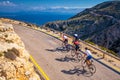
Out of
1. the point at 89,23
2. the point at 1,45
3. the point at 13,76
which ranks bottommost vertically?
the point at 89,23

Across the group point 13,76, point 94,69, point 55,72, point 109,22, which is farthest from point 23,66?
point 109,22

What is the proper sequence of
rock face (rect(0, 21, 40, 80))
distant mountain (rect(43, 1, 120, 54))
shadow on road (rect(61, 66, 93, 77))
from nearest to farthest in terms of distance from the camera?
rock face (rect(0, 21, 40, 80)), shadow on road (rect(61, 66, 93, 77)), distant mountain (rect(43, 1, 120, 54))

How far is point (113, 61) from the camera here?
782 inches

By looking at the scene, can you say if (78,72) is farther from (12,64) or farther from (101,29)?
(101,29)

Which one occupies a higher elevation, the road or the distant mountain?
the road

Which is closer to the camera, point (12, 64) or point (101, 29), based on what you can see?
point (12, 64)

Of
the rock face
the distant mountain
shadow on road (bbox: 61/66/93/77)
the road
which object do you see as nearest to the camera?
the rock face

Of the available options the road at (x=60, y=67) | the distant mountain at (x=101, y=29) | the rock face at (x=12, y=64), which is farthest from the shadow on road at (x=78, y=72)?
the distant mountain at (x=101, y=29)

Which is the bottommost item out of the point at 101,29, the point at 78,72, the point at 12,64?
the point at 101,29

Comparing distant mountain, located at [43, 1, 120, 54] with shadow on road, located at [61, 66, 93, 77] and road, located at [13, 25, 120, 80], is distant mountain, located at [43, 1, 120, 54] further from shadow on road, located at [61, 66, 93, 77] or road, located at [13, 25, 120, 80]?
shadow on road, located at [61, 66, 93, 77]

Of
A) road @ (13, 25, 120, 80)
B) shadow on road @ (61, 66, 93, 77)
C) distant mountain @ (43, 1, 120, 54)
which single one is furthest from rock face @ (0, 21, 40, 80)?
distant mountain @ (43, 1, 120, 54)

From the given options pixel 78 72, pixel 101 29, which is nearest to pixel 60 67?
pixel 78 72

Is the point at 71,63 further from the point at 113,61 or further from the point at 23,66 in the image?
the point at 23,66

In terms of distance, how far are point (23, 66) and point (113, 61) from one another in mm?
10285
